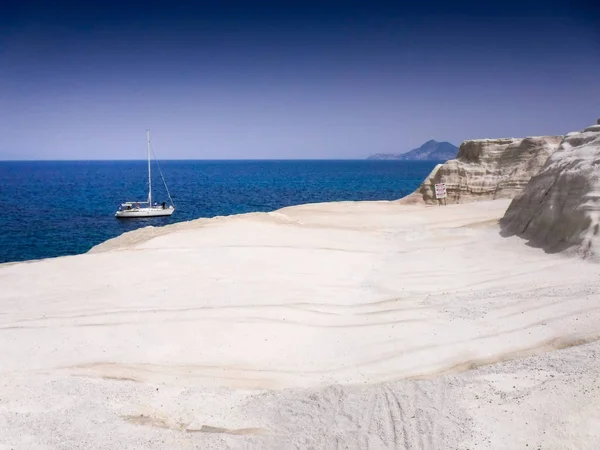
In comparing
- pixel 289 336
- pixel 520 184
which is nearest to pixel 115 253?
pixel 289 336

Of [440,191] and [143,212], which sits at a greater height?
[440,191]

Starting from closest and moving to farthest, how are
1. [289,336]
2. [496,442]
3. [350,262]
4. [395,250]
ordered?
[496,442] → [289,336] → [350,262] → [395,250]

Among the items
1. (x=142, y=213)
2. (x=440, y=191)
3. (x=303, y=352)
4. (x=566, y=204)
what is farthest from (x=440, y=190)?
(x=303, y=352)

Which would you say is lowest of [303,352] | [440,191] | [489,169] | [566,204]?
[303,352]

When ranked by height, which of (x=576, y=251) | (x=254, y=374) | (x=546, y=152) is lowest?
(x=254, y=374)

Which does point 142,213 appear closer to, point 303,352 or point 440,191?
point 440,191

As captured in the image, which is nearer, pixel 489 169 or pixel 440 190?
pixel 489 169

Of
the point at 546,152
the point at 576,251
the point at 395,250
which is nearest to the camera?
the point at 576,251

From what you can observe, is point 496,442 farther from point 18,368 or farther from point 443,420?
point 18,368
